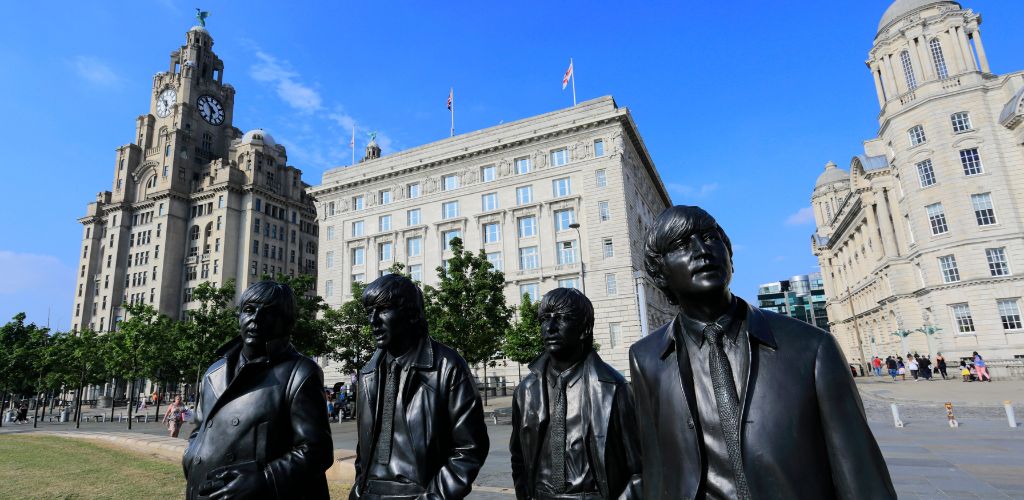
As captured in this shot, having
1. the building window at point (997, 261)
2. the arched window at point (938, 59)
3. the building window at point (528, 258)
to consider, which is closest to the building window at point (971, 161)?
the building window at point (997, 261)

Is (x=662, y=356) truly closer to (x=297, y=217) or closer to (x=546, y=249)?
(x=546, y=249)

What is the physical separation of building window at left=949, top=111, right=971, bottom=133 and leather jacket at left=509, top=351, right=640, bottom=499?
159 ft

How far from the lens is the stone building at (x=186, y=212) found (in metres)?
69.4

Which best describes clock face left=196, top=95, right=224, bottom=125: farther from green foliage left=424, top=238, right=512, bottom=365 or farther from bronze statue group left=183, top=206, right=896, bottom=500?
bronze statue group left=183, top=206, right=896, bottom=500

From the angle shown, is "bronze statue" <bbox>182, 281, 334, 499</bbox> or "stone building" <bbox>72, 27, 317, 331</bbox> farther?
"stone building" <bbox>72, 27, 317, 331</bbox>

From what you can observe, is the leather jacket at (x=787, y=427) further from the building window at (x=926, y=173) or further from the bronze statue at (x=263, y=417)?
the building window at (x=926, y=173)

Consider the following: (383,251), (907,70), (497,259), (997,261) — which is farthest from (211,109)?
(997,261)

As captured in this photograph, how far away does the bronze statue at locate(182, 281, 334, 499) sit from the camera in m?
2.93

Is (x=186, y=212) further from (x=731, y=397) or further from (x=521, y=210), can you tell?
(x=731, y=397)

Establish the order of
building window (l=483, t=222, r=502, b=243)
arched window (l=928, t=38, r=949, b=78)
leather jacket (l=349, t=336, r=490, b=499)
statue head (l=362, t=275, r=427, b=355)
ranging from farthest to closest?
building window (l=483, t=222, r=502, b=243) → arched window (l=928, t=38, r=949, b=78) → statue head (l=362, t=275, r=427, b=355) → leather jacket (l=349, t=336, r=490, b=499)

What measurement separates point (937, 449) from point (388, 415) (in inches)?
509

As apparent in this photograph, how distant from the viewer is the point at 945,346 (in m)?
36.5

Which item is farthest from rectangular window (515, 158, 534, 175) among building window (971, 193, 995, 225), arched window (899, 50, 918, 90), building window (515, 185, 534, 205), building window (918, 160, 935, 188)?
building window (971, 193, 995, 225)

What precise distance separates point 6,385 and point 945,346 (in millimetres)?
64193
